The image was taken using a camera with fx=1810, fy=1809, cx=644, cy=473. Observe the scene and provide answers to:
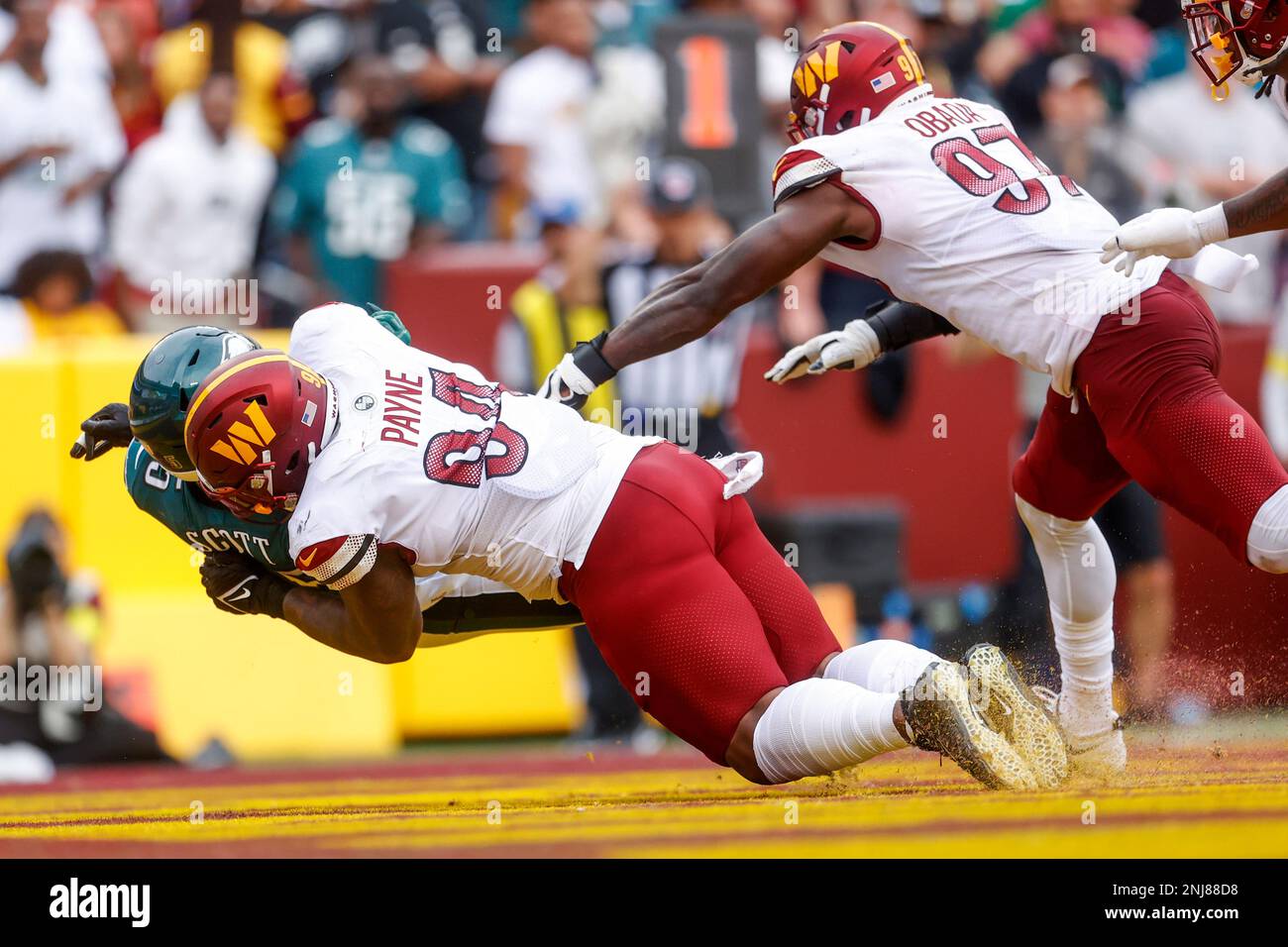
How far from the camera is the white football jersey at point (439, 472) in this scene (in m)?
4.49

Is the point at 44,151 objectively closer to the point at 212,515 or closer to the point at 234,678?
the point at 234,678

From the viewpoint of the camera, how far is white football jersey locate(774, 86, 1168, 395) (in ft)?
16.3

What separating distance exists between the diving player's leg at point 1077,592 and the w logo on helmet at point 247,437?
2309 millimetres

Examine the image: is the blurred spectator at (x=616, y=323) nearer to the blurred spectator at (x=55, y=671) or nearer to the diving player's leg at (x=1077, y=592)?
the blurred spectator at (x=55, y=671)

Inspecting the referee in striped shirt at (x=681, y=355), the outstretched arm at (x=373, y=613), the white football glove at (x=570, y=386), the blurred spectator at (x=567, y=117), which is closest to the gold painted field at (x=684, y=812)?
the outstretched arm at (x=373, y=613)

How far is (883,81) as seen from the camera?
517 cm

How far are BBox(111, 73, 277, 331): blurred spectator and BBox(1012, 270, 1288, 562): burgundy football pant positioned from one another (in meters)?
5.42

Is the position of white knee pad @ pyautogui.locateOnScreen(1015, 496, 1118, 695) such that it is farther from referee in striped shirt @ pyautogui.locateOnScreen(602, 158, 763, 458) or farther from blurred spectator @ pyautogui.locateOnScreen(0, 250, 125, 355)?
blurred spectator @ pyautogui.locateOnScreen(0, 250, 125, 355)

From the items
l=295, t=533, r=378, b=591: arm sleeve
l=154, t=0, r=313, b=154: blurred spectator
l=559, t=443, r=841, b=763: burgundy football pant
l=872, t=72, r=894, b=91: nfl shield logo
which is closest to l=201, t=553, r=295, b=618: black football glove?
l=295, t=533, r=378, b=591: arm sleeve

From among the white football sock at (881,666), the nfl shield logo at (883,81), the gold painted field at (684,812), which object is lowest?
the gold painted field at (684,812)

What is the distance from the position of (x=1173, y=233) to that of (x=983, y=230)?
0.54 meters

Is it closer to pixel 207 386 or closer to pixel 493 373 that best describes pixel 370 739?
pixel 493 373

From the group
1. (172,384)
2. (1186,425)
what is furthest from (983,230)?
(172,384)
